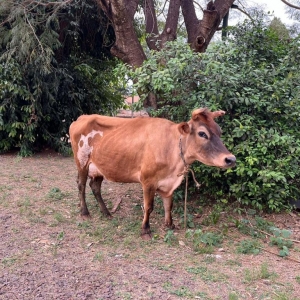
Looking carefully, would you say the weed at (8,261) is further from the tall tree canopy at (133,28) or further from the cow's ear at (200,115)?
the tall tree canopy at (133,28)

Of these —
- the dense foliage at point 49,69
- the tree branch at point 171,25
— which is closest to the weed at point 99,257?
the tree branch at point 171,25

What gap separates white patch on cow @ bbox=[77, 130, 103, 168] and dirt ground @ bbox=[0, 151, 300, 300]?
2.59 ft

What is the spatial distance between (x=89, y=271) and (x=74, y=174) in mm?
4222

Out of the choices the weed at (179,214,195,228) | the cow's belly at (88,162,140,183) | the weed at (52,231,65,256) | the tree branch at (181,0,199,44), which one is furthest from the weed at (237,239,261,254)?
the tree branch at (181,0,199,44)

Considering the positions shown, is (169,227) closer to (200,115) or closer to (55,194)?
(200,115)

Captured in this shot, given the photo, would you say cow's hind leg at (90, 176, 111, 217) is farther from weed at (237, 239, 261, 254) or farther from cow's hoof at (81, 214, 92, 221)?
weed at (237, 239, 261, 254)

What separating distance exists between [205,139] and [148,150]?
712 mm

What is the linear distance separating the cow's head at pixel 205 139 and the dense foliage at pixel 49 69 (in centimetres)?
492

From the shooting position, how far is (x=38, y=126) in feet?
31.0

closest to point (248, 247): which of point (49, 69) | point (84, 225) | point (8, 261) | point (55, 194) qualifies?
point (84, 225)

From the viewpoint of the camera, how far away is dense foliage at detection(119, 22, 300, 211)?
4.75m

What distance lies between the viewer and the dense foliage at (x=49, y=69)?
8234 millimetres

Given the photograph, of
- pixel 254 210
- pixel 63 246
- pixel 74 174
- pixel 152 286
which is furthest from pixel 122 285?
pixel 74 174

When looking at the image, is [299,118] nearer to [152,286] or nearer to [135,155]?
[135,155]
